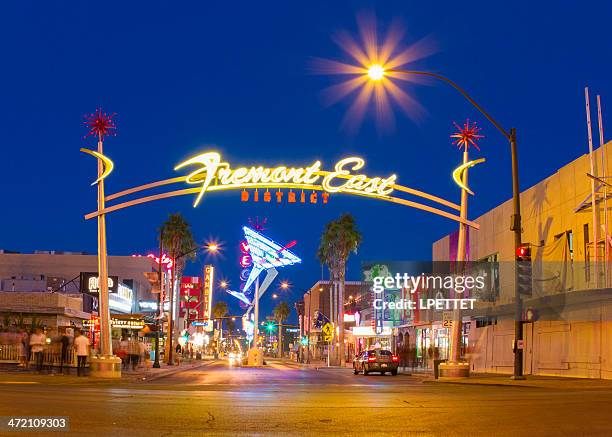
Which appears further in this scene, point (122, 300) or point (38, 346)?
point (122, 300)

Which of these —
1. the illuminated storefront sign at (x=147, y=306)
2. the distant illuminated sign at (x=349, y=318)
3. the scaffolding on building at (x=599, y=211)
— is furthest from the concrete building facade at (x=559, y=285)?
the illuminated storefront sign at (x=147, y=306)

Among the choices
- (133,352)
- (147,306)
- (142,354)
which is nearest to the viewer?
(133,352)

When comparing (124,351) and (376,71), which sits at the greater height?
(376,71)

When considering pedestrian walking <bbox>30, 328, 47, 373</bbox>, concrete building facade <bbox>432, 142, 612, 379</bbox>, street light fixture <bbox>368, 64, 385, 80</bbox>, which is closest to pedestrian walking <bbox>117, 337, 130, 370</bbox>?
pedestrian walking <bbox>30, 328, 47, 373</bbox>

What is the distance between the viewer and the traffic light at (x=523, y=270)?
29.0 metres

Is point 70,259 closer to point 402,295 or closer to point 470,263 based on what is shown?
point 402,295

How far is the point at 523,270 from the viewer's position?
29203 mm

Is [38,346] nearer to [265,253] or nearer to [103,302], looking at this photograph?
[103,302]

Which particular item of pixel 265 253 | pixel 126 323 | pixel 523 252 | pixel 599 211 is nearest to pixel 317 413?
pixel 523 252

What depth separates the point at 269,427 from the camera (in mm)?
12836

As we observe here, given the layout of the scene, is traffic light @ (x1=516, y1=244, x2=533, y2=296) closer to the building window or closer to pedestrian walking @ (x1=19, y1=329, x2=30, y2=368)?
the building window

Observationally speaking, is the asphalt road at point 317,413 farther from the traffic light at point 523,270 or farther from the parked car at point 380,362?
the parked car at point 380,362

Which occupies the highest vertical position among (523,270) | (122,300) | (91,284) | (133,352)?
(523,270)

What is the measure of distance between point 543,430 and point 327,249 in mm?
62682
